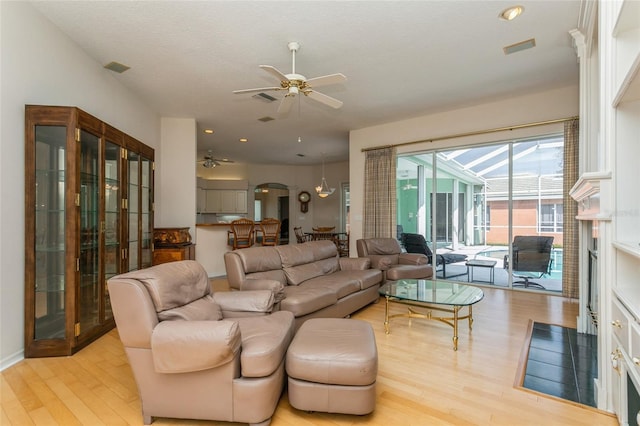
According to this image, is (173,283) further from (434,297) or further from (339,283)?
(434,297)

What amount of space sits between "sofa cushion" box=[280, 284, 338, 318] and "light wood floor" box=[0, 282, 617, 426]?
646 mm

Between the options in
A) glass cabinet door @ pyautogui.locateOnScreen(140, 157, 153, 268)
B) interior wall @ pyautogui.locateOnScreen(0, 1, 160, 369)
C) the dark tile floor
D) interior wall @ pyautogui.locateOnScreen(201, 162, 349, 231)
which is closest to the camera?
the dark tile floor

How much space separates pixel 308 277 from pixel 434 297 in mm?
1467

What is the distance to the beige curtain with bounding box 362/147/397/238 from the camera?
6.14 m

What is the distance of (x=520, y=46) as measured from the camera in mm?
3357

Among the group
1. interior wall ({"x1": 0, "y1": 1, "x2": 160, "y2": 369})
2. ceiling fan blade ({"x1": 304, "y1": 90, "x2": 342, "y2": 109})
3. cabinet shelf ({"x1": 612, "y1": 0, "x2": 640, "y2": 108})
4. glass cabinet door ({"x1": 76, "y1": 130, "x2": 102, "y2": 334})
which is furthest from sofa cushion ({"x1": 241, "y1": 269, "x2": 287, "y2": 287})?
cabinet shelf ({"x1": 612, "y1": 0, "x2": 640, "y2": 108})

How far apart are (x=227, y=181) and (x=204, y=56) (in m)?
6.81

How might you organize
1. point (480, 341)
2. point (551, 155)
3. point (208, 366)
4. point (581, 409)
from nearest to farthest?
point (208, 366) < point (581, 409) < point (480, 341) < point (551, 155)

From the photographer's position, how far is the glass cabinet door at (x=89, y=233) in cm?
290

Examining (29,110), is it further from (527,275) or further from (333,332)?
(527,275)

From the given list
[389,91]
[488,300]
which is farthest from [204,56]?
[488,300]

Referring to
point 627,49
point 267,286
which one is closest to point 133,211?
point 267,286

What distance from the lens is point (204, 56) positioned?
3496 millimetres

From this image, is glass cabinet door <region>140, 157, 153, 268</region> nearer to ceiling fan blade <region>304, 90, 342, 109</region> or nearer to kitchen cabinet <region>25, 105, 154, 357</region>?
kitchen cabinet <region>25, 105, 154, 357</region>
